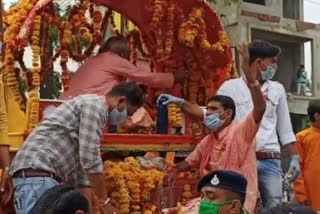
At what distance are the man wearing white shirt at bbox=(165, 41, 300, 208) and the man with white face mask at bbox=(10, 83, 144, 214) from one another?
1.37 meters

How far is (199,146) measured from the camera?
4.90 metres

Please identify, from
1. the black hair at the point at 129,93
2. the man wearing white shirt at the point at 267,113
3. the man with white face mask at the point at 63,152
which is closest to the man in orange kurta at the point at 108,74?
the man wearing white shirt at the point at 267,113

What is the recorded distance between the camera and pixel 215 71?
6066 millimetres

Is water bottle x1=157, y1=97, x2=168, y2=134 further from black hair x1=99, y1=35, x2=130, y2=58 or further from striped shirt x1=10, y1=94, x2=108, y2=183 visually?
striped shirt x1=10, y1=94, x2=108, y2=183

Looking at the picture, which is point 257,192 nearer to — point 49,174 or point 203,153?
point 203,153

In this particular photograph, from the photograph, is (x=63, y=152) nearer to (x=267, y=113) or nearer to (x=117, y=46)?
(x=267, y=113)

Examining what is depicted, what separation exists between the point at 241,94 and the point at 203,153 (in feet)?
1.83

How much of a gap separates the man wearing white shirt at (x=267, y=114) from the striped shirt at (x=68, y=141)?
141cm

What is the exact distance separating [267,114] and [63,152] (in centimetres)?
182

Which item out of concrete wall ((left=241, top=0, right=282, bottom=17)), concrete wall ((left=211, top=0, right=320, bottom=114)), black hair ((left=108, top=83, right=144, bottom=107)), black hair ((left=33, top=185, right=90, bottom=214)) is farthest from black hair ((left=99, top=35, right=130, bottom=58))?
concrete wall ((left=241, top=0, right=282, bottom=17))

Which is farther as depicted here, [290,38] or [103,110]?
[290,38]

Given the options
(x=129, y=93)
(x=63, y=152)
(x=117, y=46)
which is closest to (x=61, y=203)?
(x=63, y=152)

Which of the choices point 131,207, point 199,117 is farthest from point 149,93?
point 131,207

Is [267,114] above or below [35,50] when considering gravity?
below
